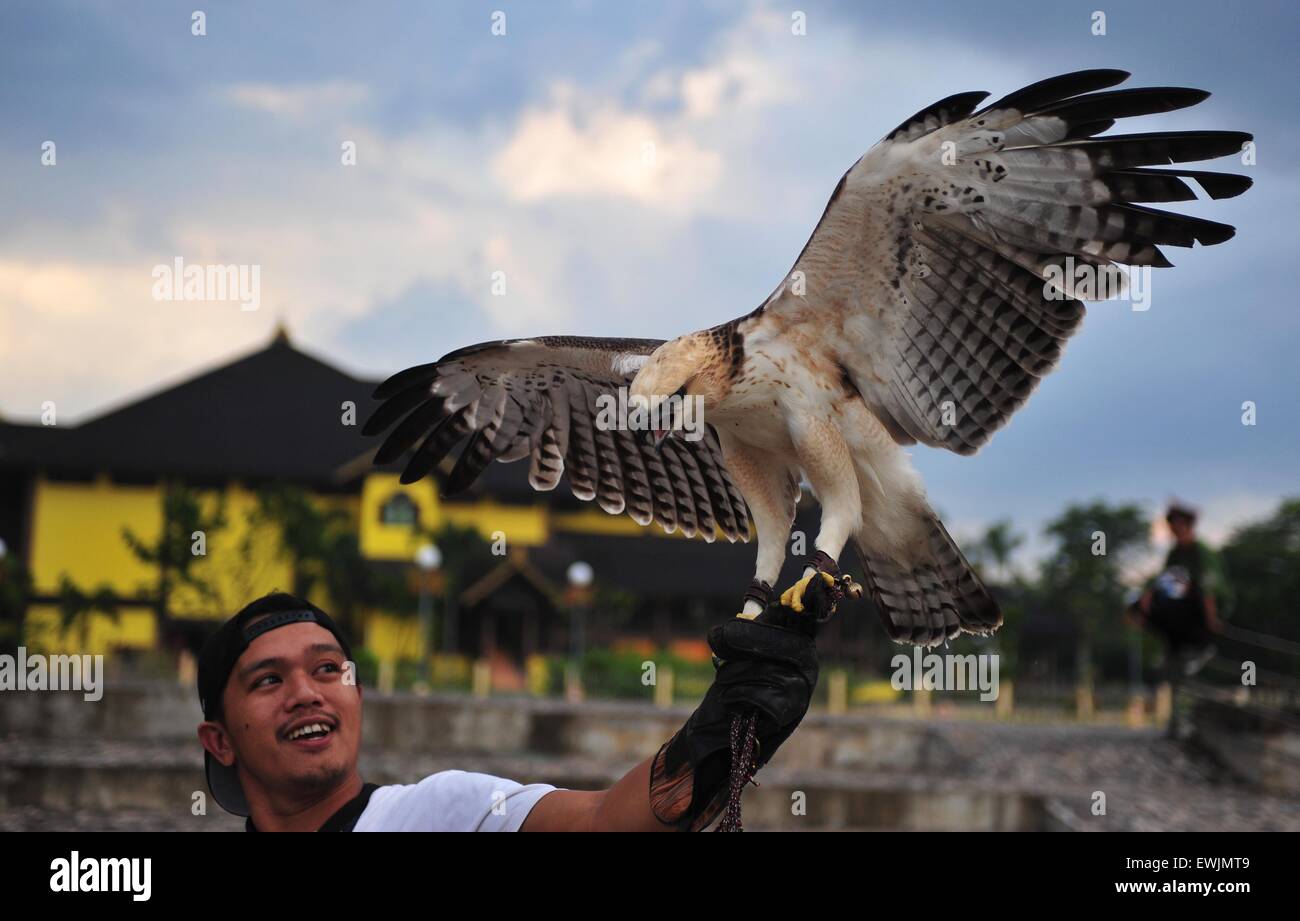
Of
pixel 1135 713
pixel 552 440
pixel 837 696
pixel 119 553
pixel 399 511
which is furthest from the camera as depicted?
pixel 119 553

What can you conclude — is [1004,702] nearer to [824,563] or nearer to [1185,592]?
Result: [1185,592]

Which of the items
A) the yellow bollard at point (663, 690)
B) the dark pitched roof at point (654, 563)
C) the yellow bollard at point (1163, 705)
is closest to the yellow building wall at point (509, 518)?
the dark pitched roof at point (654, 563)

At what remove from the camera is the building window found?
85.5 ft

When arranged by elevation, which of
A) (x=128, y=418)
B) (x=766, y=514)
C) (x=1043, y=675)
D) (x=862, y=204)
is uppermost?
(x=128, y=418)

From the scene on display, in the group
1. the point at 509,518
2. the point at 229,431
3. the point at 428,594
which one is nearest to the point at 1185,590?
the point at 428,594

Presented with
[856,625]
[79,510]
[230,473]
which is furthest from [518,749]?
[79,510]

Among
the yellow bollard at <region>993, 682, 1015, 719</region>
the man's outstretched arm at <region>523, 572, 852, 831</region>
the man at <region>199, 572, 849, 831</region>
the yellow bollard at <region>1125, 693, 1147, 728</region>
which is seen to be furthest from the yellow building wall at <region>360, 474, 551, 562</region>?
A: the man's outstretched arm at <region>523, 572, 852, 831</region>

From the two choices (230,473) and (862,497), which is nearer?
(862,497)

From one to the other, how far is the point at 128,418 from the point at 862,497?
28.9 m

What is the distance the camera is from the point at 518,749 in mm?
14891

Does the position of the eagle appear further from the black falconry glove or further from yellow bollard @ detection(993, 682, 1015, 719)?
yellow bollard @ detection(993, 682, 1015, 719)

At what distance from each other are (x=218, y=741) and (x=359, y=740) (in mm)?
331

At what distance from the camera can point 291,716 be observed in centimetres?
246
